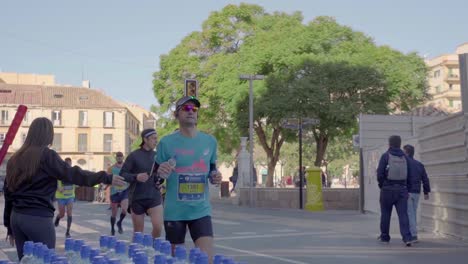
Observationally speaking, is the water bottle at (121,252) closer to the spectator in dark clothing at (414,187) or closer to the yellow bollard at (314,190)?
the spectator in dark clothing at (414,187)

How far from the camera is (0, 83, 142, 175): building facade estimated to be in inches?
3733

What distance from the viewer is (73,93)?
97.2m

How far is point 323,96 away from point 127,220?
2125 cm

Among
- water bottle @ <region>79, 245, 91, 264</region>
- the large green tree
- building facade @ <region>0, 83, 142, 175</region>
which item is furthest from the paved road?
building facade @ <region>0, 83, 142, 175</region>

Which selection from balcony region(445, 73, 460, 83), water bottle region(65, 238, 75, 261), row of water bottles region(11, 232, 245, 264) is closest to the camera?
row of water bottles region(11, 232, 245, 264)

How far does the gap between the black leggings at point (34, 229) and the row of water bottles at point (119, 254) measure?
4.85 ft

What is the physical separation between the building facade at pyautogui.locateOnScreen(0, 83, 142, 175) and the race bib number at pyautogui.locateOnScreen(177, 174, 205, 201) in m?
89.9

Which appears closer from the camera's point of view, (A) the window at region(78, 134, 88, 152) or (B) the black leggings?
(B) the black leggings

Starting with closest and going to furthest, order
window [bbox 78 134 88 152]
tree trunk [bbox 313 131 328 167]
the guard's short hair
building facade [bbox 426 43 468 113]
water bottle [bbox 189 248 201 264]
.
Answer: water bottle [bbox 189 248 201 264], the guard's short hair, tree trunk [bbox 313 131 328 167], window [bbox 78 134 88 152], building facade [bbox 426 43 468 113]

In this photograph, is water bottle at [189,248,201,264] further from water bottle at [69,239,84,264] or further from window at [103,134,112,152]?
window at [103,134,112,152]

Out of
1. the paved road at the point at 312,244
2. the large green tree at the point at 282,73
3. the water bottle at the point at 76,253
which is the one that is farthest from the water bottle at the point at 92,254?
the large green tree at the point at 282,73

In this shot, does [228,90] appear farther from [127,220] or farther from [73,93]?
[73,93]

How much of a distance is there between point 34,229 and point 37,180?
1.20ft

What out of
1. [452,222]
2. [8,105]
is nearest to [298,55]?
[452,222]
